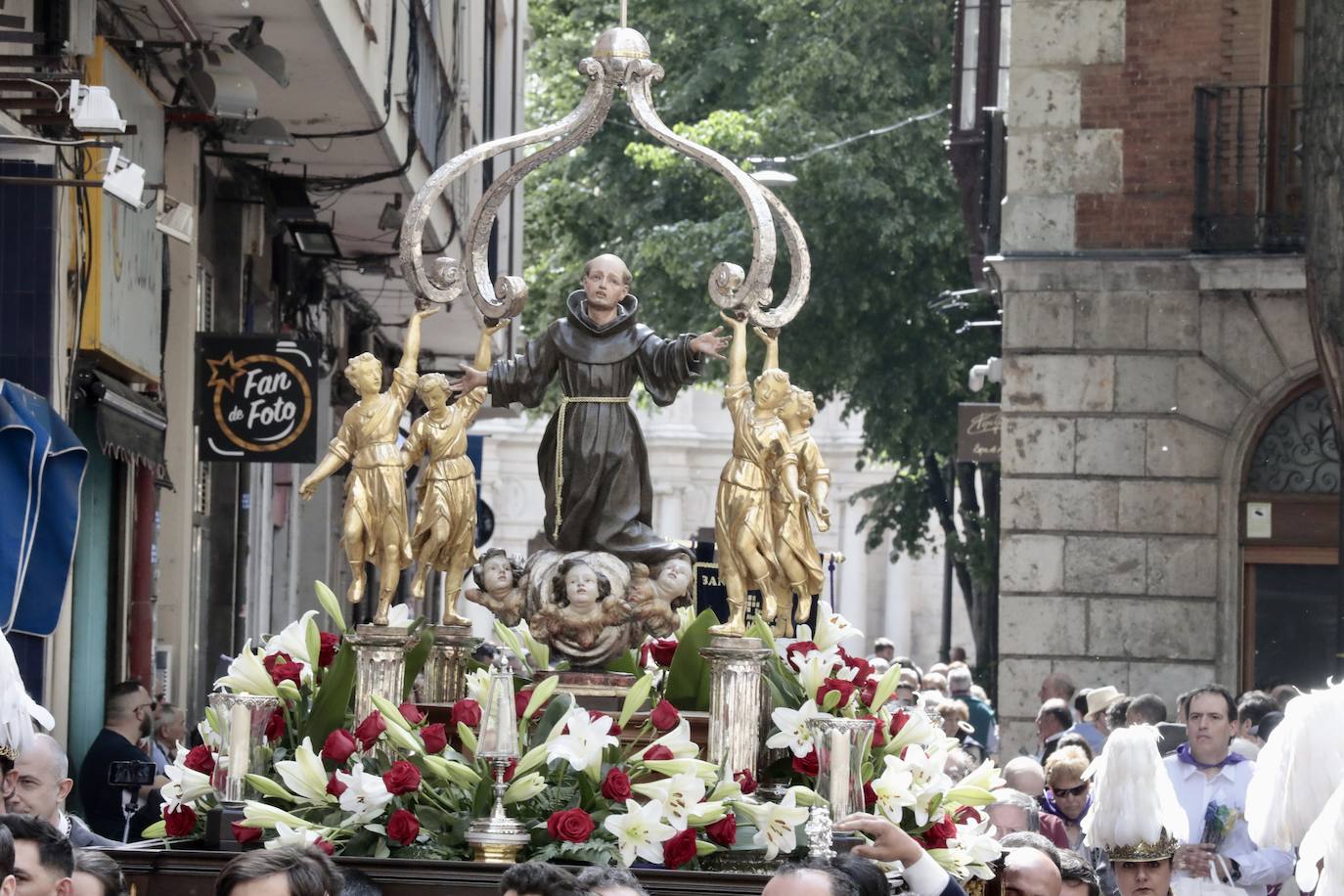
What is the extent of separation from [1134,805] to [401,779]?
2.61m

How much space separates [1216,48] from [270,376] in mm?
7492

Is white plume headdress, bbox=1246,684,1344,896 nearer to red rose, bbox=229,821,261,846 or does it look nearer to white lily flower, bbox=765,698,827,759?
white lily flower, bbox=765,698,827,759

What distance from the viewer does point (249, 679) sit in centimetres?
843

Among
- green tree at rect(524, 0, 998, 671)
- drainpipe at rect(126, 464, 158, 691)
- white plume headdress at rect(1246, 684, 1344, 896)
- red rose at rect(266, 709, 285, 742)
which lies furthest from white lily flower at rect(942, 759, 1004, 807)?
green tree at rect(524, 0, 998, 671)

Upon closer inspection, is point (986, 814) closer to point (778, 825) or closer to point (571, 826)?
point (778, 825)

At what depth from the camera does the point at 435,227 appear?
1953cm

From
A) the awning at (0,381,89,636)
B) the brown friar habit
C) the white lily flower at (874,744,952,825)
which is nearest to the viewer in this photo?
the white lily flower at (874,744,952,825)

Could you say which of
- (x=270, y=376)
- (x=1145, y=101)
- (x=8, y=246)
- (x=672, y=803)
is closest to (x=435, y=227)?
(x=270, y=376)

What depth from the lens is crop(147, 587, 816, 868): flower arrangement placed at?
7586 millimetres

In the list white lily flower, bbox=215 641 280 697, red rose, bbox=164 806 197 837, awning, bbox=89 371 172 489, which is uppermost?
awning, bbox=89 371 172 489

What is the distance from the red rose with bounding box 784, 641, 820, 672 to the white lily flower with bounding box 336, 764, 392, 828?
4.93 ft

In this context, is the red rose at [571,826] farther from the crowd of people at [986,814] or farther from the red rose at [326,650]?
the red rose at [326,650]

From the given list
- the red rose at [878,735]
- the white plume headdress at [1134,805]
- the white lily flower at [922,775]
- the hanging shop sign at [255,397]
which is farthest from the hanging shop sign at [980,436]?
the white lily flower at [922,775]

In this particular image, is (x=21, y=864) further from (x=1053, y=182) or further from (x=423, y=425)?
(x=1053, y=182)
